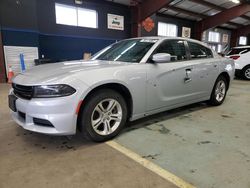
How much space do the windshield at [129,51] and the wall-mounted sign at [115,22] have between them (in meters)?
7.78

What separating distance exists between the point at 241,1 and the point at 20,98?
13.8 meters

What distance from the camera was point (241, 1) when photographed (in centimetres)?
1156

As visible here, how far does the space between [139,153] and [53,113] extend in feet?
Answer: 3.11

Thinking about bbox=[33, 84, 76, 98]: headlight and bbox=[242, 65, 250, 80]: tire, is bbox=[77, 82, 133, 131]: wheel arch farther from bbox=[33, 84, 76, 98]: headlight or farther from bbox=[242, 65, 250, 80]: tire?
bbox=[242, 65, 250, 80]: tire

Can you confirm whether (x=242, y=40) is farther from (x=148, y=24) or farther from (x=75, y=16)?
(x=75, y=16)

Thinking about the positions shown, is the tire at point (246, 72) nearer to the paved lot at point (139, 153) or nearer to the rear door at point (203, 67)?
the rear door at point (203, 67)

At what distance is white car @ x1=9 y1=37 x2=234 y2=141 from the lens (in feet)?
6.06

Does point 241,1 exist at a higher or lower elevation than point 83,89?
higher

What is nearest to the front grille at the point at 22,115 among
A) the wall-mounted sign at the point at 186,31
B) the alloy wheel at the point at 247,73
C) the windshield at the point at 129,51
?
the windshield at the point at 129,51

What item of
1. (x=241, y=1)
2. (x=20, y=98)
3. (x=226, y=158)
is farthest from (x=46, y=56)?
(x=241, y=1)

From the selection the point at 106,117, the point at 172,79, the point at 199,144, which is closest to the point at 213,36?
the point at 172,79

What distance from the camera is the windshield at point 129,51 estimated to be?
102 inches

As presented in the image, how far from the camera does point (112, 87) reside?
2.24 metres

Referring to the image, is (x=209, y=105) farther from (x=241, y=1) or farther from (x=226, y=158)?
(x=241, y=1)
